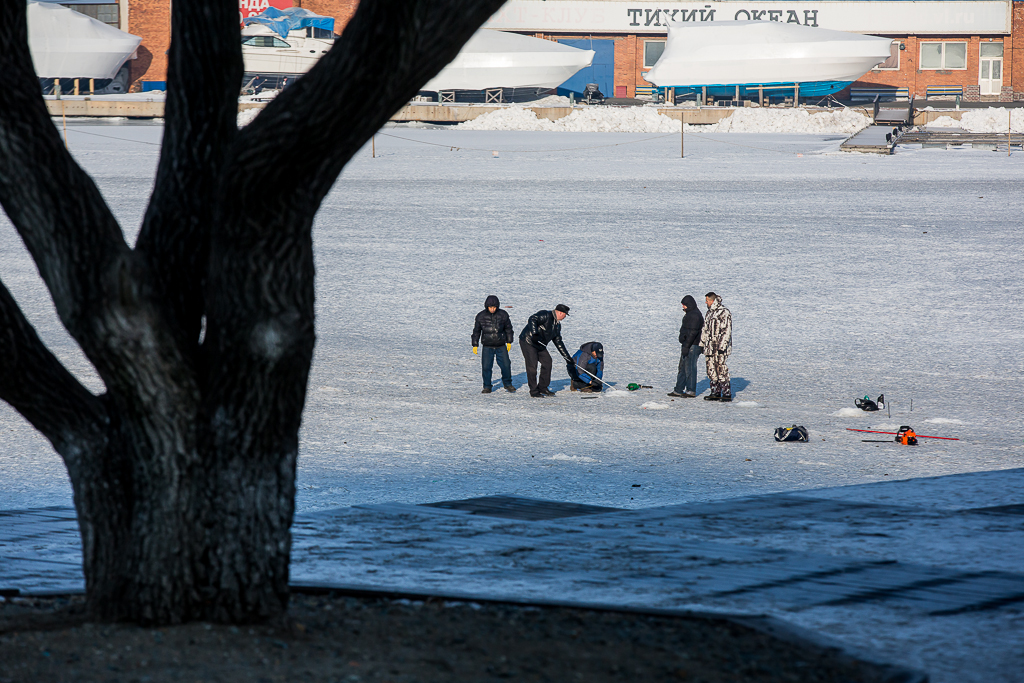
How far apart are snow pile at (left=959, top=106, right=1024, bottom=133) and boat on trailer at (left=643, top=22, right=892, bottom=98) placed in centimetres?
1109

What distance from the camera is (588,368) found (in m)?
14.4

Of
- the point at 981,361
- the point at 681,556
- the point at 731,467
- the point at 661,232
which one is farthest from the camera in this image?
the point at 661,232

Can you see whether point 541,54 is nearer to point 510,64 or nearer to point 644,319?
point 510,64

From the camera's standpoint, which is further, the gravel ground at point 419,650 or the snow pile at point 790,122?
the snow pile at point 790,122

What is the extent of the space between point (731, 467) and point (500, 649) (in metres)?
5.98

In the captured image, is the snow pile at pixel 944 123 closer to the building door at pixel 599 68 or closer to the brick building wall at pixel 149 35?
the building door at pixel 599 68

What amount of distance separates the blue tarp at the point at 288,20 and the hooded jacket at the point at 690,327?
172 ft

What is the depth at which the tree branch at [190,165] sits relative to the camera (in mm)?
4781

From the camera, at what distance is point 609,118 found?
5350 centimetres

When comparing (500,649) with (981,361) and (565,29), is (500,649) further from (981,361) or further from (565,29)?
(565,29)

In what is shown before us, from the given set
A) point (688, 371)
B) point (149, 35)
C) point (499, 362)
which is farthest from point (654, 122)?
point (688, 371)

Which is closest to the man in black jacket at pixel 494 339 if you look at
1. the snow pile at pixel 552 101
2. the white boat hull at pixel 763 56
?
the snow pile at pixel 552 101

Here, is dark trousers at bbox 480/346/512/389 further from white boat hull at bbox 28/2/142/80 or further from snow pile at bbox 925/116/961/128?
white boat hull at bbox 28/2/142/80

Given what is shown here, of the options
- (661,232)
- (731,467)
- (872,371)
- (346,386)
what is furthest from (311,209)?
(661,232)
